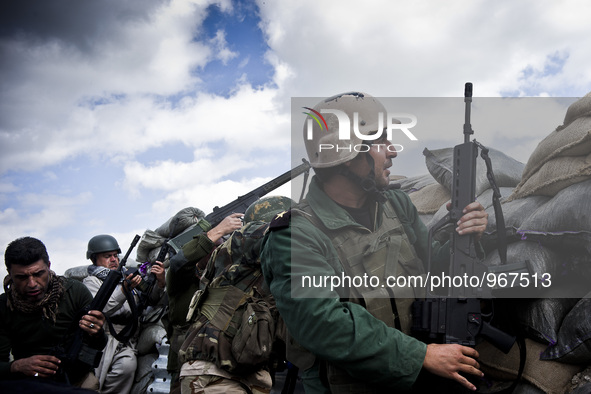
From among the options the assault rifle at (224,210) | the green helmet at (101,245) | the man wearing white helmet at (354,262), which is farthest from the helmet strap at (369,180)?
the green helmet at (101,245)

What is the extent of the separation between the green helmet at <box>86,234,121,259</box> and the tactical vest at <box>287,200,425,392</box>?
404cm

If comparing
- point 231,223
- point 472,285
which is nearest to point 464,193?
point 472,285

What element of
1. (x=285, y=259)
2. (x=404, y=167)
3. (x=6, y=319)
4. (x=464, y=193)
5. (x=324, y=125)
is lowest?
(x=6, y=319)

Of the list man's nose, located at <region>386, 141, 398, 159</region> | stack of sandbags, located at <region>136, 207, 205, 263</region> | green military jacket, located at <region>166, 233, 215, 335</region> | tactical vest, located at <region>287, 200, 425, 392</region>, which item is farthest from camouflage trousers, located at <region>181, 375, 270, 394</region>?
stack of sandbags, located at <region>136, 207, 205, 263</region>

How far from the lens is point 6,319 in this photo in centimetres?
357

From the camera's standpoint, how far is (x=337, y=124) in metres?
2.24

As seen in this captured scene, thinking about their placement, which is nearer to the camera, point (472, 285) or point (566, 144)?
Answer: point (472, 285)

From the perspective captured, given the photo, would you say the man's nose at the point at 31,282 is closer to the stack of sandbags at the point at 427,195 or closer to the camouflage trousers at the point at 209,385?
the camouflage trousers at the point at 209,385

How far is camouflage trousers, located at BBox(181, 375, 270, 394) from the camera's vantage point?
8.76ft

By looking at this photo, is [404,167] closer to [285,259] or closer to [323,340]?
[285,259]

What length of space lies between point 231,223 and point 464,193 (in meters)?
2.30

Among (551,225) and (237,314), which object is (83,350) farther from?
(551,225)

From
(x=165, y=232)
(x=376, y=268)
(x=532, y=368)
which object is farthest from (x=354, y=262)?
(x=165, y=232)

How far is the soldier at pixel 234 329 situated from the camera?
2.70m
